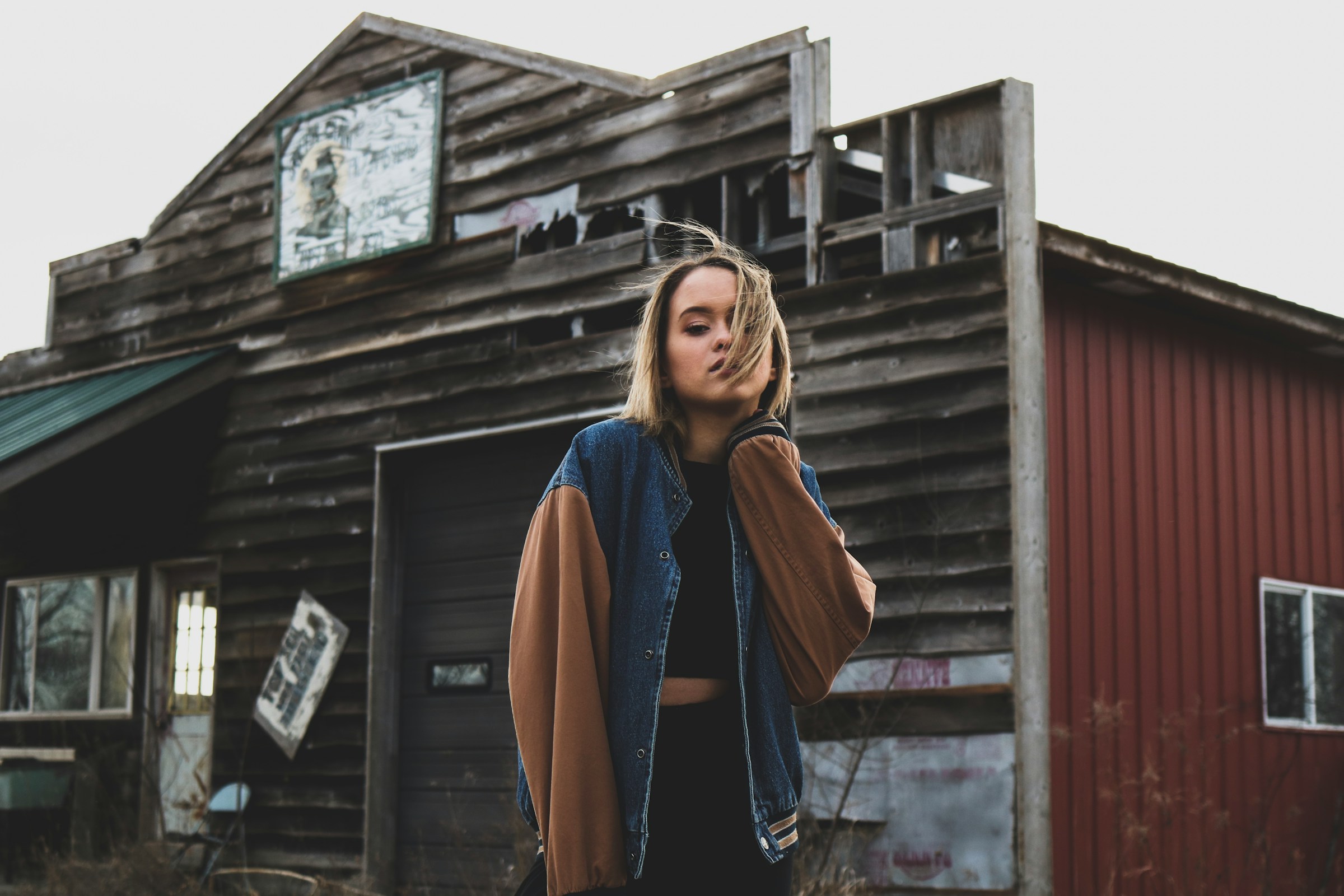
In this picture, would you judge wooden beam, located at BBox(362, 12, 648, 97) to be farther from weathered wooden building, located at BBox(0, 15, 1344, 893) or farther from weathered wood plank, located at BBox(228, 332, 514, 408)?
weathered wood plank, located at BBox(228, 332, 514, 408)

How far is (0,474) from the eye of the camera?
9555mm

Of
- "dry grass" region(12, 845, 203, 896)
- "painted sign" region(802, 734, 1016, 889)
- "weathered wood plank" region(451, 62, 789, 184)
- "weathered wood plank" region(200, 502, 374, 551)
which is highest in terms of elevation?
"weathered wood plank" region(451, 62, 789, 184)

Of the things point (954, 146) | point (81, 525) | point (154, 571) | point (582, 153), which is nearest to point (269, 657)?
point (154, 571)

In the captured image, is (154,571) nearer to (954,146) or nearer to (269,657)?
(269,657)

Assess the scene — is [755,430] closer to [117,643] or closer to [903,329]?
[903,329]

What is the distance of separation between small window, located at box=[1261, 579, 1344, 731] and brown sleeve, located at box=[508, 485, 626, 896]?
7623 mm

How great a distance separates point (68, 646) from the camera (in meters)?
12.2

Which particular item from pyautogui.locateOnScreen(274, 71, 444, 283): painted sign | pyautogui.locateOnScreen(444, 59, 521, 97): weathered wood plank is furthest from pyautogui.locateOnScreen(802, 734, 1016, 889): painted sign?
pyautogui.locateOnScreen(444, 59, 521, 97): weathered wood plank

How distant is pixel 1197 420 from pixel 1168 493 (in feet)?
2.09

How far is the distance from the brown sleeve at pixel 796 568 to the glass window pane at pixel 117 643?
9989 millimetres

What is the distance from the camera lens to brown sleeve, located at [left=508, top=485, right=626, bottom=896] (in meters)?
2.44

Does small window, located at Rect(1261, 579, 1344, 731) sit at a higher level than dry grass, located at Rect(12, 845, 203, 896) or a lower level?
higher

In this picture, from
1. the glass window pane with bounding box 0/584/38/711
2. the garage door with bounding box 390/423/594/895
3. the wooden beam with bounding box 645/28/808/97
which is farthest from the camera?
the glass window pane with bounding box 0/584/38/711

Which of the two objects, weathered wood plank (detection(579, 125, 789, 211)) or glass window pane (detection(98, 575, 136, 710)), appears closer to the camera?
weathered wood plank (detection(579, 125, 789, 211))
